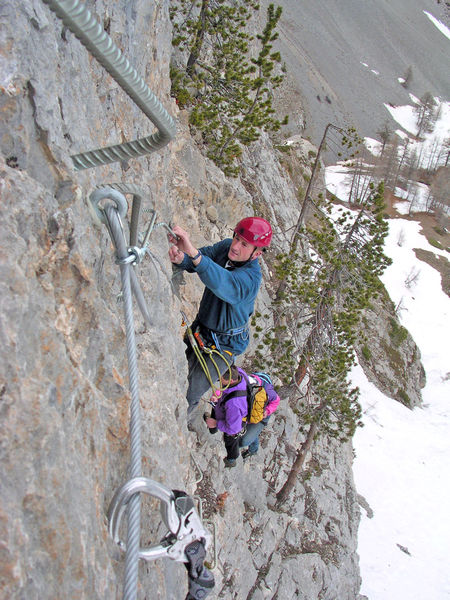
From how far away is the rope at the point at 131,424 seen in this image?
176 centimetres

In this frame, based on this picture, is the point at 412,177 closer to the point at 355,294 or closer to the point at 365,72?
the point at 365,72

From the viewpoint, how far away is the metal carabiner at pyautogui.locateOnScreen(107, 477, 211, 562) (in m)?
2.01

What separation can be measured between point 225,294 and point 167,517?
7.34ft

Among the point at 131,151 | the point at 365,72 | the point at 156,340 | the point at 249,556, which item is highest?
the point at 365,72

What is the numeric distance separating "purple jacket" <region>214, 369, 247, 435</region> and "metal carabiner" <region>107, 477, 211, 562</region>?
10.8 ft

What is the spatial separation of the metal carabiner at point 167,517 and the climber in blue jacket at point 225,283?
206 cm

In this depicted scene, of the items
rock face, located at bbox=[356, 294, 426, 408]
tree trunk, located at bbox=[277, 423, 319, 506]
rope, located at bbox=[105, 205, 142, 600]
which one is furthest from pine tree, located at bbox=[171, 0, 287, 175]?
rock face, located at bbox=[356, 294, 426, 408]

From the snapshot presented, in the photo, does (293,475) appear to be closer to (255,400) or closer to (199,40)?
(255,400)

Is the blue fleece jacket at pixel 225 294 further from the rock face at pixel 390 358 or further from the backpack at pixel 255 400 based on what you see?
the rock face at pixel 390 358

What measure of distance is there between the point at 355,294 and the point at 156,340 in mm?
6775

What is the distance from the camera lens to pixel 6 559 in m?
1.43

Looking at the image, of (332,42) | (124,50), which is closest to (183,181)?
(124,50)

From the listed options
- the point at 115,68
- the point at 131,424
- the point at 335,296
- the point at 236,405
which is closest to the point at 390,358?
the point at 335,296

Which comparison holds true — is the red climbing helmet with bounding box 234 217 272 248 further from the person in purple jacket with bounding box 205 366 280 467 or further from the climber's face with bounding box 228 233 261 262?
the person in purple jacket with bounding box 205 366 280 467
